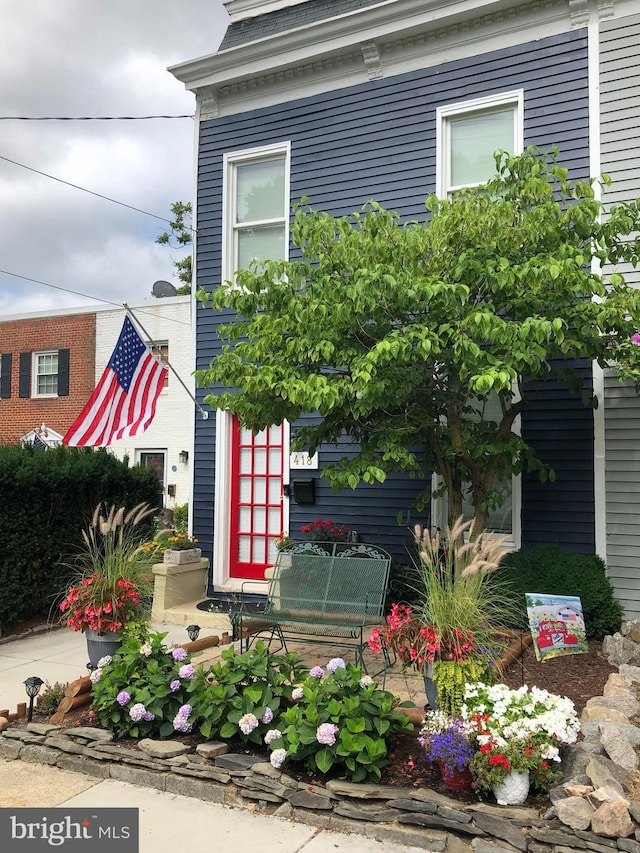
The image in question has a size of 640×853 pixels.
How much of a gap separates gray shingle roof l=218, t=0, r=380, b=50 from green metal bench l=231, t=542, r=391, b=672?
638 centimetres

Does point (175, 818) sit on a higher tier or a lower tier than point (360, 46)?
lower

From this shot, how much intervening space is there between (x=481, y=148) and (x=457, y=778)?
636 centimetres

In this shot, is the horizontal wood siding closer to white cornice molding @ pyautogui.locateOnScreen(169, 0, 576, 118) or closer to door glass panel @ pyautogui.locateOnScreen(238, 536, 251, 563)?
white cornice molding @ pyautogui.locateOnScreen(169, 0, 576, 118)

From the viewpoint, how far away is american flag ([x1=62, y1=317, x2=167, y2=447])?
319 inches

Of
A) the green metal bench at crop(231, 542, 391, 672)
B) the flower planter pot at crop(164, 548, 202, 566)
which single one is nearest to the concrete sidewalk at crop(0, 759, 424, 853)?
the green metal bench at crop(231, 542, 391, 672)

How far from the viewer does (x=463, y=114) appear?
310 inches

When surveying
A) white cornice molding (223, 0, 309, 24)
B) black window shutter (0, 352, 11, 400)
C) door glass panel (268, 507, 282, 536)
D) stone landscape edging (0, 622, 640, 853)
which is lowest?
stone landscape edging (0, 622, 640, 853)

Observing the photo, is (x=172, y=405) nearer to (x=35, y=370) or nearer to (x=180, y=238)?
(x=35, y=370)

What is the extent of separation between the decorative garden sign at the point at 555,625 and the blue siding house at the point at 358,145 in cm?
134

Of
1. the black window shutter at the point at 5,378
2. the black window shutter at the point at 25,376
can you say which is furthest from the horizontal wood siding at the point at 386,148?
the black window shutter at the point at 5,378

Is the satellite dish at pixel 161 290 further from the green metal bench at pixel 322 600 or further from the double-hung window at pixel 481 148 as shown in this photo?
the green metal bench at pixel 322 600

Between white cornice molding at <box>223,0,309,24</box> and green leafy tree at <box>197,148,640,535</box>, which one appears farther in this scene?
white cornice molding at <box>223,0,309,24</box>

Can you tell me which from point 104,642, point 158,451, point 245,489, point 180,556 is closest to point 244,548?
point 245,489

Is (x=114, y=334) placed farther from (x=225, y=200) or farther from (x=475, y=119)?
(x=475, y=119)
